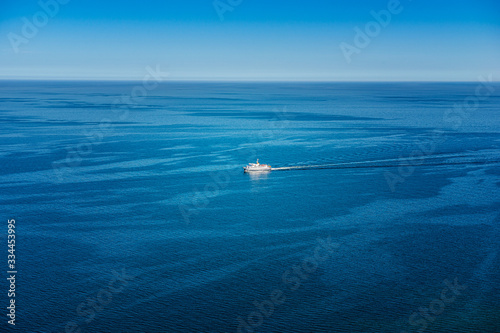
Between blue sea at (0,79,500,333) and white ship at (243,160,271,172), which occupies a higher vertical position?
white ship at (243,160,271,172)

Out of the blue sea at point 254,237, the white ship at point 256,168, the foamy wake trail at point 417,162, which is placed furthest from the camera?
the foamy wake trail at point 417,162

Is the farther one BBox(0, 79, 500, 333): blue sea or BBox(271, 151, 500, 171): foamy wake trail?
BBox(271, 151, 500, 171): foamy wake trail

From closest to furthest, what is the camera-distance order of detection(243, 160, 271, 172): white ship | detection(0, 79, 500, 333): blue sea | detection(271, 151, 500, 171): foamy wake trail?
detection(0, 79, 500, 333): blue sea < detection(243, 160, 271, 172): white ship < detection(271, 151, 500, 171): foamy wake trail

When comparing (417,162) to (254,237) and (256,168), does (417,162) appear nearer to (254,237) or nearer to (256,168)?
(256,168)

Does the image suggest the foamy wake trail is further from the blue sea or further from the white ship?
the white ship

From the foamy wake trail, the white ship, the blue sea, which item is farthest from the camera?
the foamy wake trail

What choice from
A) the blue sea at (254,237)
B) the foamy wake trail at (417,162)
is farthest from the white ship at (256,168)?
the blue sea at (254,237)

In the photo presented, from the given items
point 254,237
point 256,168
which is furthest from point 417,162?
point 254,237

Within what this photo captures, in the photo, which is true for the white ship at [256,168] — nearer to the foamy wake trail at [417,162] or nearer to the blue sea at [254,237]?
the foamy wake trail at [417,162]

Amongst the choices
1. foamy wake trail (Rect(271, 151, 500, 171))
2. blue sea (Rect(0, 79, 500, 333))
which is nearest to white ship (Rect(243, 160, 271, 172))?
foamy wake trail (Rect(271, 151, 500, 171))

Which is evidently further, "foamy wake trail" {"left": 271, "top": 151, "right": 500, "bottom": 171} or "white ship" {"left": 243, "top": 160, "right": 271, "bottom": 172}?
"foamy wake trail" {"left": 271, "top": 151, "right": 500, "bottom": 171}
